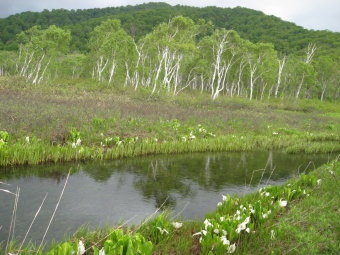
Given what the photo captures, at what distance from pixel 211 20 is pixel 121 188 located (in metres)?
134

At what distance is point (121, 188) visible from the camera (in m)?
8.88

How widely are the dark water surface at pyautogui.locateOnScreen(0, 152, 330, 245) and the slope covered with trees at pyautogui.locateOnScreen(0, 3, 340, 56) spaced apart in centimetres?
7646

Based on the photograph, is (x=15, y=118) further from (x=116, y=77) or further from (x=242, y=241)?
(x=116, y=77)

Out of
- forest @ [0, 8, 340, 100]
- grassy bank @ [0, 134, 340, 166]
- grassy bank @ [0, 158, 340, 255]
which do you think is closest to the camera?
grassy bank @ [0, 158, 340, 255]

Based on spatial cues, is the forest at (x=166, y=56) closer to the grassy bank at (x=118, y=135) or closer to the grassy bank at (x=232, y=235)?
the grassy bank at (x=118, y=135)

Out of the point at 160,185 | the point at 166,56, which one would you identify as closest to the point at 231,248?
the point at 160,185

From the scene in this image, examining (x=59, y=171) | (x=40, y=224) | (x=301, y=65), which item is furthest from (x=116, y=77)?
(x=40, y=224)

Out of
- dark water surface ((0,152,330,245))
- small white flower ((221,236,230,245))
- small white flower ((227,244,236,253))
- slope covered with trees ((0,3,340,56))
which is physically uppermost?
slope covered with trees ((0,3,340,56))

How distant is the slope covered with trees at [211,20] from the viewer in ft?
336

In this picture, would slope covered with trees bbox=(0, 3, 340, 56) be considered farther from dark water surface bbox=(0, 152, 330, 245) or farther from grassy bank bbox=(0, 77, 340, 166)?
dark water surface bbox=(0, 152, 330, 245)

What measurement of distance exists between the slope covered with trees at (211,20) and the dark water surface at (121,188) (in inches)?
3010

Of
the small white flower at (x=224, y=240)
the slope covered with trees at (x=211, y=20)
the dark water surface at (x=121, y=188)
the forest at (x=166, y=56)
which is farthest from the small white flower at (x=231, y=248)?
the slope covered with trees at (x=211, y=20)

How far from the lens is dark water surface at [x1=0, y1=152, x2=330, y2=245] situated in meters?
6.55

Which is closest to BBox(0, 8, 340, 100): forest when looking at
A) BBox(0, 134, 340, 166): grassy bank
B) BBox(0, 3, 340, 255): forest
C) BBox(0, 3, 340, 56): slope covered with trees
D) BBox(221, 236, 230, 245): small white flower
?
BBox(0, 134, 340, 166): grassy bank
